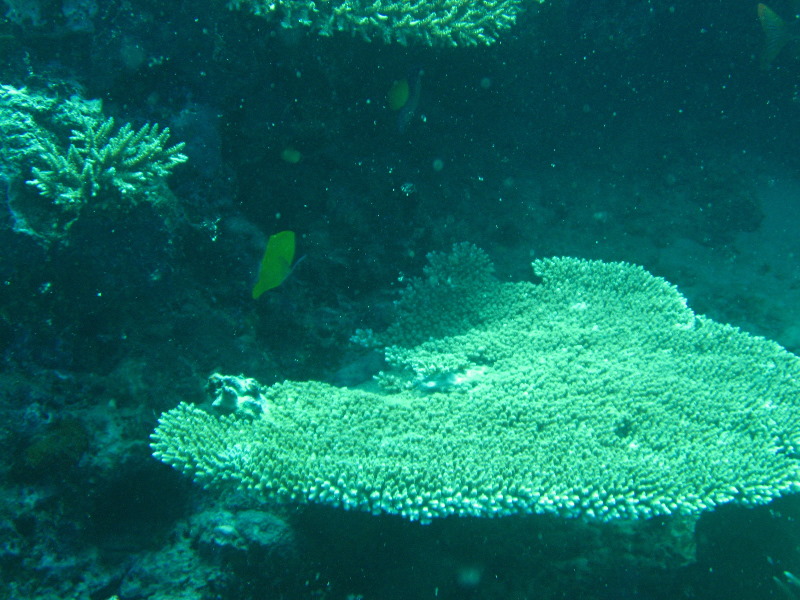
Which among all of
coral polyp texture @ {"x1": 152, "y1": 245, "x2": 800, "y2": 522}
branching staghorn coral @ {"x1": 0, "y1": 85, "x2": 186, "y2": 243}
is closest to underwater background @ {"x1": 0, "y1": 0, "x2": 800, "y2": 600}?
branching staghorn coral @ {"x1": 0, "y1": 85, "x2": 186, "y2": 243}

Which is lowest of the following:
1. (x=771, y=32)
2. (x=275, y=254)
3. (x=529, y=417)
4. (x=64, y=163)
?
(x=529, y=417)

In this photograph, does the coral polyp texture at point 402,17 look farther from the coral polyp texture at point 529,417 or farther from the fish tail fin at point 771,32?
the fish tail fin at point 771,32

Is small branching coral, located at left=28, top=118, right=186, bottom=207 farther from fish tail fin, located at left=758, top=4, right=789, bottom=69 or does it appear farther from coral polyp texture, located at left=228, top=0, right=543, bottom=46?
fish tail fin, located at left=758, top=4, right=789, bottom=69

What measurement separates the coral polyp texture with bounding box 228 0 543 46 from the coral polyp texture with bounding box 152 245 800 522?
2.08 metres

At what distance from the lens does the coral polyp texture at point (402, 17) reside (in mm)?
3676

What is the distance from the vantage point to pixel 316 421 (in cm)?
306

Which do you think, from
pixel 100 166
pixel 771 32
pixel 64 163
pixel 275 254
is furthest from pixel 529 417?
pixel 771 32

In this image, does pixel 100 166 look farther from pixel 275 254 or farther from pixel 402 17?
pixel 402 17

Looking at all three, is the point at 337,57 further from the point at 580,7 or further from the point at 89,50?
the point at 580,7

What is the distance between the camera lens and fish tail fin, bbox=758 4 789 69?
5828 millimetres

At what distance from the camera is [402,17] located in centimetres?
416

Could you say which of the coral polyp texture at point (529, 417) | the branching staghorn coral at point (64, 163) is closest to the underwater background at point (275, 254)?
the branching staghorn coral at point (64, 163)

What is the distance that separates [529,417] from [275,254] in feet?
6.91

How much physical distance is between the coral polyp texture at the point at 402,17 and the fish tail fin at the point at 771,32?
11.8 ft
